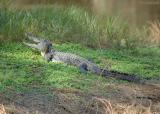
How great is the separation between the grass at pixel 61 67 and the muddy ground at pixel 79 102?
20cm

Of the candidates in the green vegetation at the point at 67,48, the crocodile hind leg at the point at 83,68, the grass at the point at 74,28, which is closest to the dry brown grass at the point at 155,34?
the green vegetation at the point at 67,48

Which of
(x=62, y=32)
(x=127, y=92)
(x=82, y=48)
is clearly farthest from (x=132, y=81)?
(x=62, y=32)

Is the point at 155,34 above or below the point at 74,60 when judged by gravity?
above

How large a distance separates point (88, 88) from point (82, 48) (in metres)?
2.44

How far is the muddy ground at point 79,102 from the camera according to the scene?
15.7ft

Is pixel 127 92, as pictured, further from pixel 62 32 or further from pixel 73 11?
pixel 73 11

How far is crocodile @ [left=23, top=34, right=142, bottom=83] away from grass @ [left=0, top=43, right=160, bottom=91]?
9cm

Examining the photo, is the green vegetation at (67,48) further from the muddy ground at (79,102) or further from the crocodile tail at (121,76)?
the muddy ground at (79,102)

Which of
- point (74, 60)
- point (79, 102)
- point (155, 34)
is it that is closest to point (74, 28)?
point (74, 60)

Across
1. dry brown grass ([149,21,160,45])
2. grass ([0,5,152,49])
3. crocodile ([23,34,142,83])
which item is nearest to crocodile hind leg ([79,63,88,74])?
crocodile ([23,34,142,83])

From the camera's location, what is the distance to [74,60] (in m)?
6.67

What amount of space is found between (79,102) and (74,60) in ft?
5.37

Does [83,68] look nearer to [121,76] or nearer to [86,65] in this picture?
[86,65]

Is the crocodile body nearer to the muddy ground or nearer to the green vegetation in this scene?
the green vegetation
